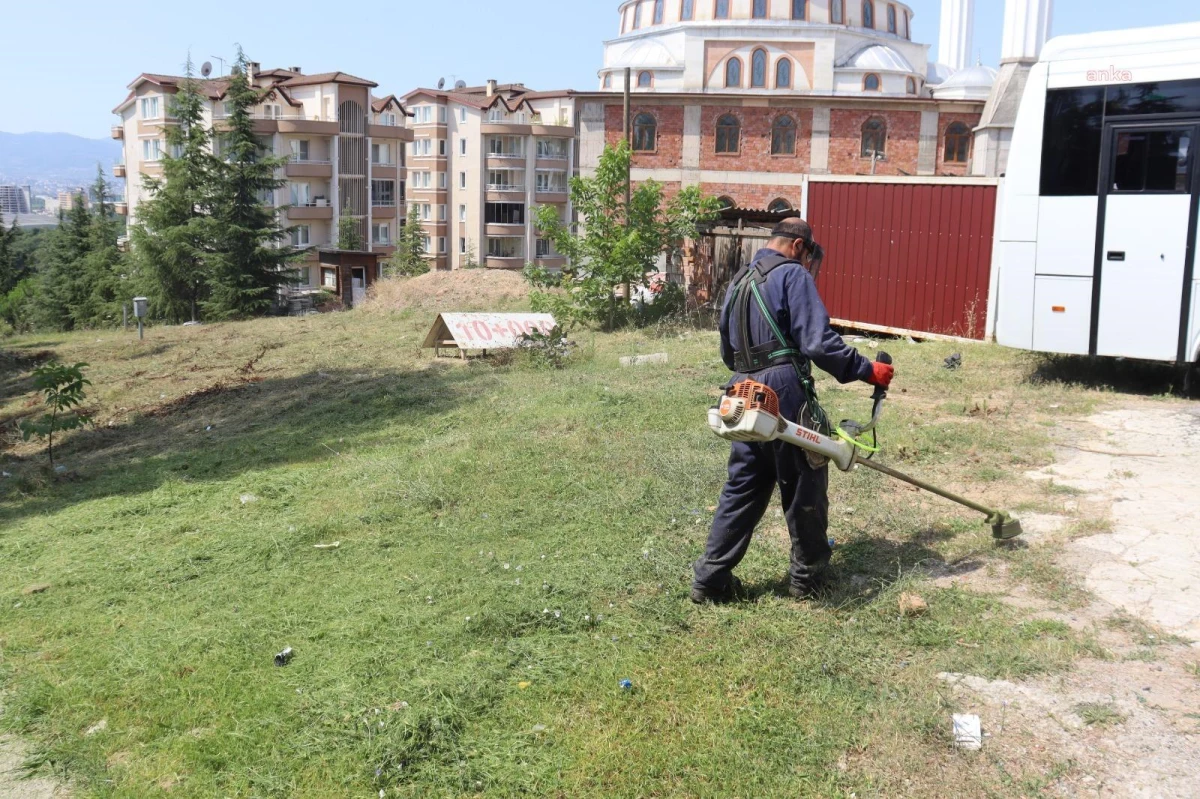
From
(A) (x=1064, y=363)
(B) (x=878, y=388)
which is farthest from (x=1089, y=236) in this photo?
(B) (x=878, y=388)

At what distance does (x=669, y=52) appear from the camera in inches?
2013

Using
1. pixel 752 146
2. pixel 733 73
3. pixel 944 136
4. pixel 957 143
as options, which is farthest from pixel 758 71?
pixel 957 143

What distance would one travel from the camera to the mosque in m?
43.8

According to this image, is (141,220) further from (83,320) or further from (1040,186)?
(1040,186)

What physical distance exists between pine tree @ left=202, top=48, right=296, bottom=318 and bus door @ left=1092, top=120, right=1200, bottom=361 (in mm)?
29166

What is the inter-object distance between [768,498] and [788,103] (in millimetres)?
42102

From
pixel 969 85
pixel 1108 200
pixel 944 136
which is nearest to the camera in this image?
pixel 1108 200

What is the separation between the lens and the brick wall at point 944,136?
1816 inches

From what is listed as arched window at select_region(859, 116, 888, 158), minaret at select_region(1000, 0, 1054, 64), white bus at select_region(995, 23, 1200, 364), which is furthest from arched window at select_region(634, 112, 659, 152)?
white bus at select_region(995, 23, 1200, 364)

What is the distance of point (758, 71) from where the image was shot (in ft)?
167

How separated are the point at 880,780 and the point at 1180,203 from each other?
7.89 meters

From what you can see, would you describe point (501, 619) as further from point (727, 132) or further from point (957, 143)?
point (957, 143)

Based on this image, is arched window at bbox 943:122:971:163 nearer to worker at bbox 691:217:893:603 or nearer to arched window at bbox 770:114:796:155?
arched window at bbox 770:114:796:155

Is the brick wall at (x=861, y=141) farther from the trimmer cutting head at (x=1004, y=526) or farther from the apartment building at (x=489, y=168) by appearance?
the trimmer cutting head at (x=1004, y=526)
